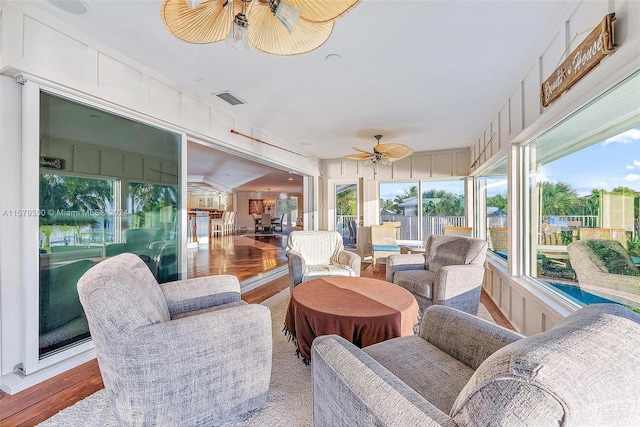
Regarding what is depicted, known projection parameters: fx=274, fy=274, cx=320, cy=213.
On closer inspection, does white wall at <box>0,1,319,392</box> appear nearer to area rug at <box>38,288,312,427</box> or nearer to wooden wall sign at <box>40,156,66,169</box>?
wooden wall sign at <box>40,156,66,169</box>

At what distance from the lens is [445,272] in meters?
2.68

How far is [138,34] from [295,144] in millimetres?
3462

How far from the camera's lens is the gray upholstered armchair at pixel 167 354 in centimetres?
124

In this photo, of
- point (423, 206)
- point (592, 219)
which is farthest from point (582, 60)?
point (423, 206)

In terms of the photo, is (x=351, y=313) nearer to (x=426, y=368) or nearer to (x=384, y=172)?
(x=426, y=368)

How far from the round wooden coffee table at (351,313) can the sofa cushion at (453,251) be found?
4.11 ft

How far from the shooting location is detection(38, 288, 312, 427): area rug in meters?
1.51

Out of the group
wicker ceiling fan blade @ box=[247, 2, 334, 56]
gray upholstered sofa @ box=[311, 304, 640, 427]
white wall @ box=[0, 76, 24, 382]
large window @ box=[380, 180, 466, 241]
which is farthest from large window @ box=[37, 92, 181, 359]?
large window @ box=[380, 180, 466, 241]

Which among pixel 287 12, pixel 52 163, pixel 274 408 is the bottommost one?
pixel 274 408

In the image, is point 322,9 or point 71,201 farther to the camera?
point 71,201

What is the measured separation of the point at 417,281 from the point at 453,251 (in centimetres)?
68

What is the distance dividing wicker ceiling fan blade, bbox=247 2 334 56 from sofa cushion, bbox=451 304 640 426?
1540mm

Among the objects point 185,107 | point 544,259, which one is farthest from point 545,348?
point 185,107

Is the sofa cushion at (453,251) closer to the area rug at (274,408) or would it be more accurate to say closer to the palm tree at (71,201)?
the area rug at (274,408)
